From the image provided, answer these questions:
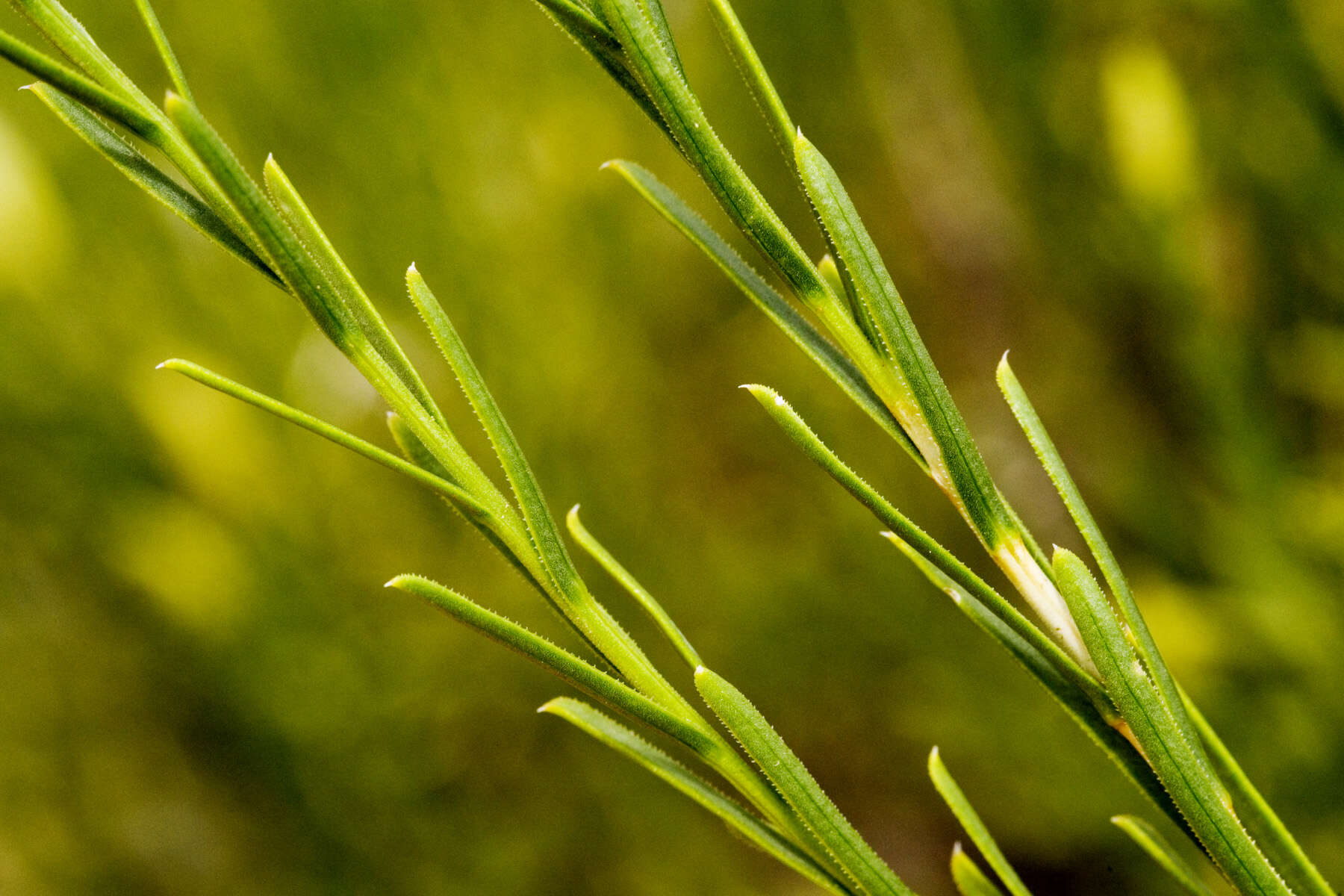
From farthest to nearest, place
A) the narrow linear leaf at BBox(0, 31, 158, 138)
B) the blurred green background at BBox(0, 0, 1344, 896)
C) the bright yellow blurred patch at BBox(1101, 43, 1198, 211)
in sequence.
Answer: the blurred green background at BBox(0, 0, 1344, 896)
the bright yellow blurred patch at BBox(1101, 43, 1198, 211)
the narrow linear leaf at BBox(0, 31, 158, 138)

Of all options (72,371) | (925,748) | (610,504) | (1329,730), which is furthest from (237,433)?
(1329,730)

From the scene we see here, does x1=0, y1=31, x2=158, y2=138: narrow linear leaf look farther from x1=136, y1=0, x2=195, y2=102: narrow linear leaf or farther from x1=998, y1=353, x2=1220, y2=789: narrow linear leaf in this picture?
x1=998, y1=353, x2=1220, y2=789: narrow linear leaf

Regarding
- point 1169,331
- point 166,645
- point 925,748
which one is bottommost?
point 925,748

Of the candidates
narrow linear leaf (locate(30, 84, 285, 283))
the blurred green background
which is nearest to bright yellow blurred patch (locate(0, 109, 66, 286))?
the blurred green background

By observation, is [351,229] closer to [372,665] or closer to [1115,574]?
[372,665]

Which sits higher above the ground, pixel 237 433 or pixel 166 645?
pixel 237 433

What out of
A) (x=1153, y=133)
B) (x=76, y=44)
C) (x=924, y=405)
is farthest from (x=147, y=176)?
(x=1153, y=133)

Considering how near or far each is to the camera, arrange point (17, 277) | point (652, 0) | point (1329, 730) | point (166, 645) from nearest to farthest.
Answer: point (652, 0)
point (1329, 730)
point (17, 277)
point (166, 645)
